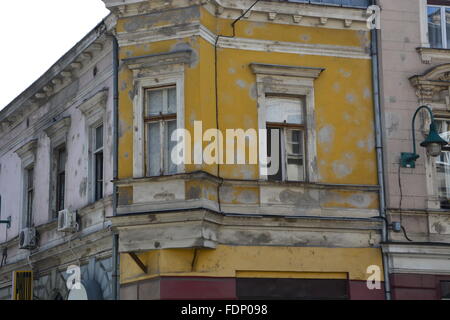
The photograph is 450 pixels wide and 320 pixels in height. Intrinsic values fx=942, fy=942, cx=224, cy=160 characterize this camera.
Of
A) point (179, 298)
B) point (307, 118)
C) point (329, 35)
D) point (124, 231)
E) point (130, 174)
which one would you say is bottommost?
point (179, 298)

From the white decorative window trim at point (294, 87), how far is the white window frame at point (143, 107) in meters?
1.51

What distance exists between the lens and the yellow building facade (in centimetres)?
1675

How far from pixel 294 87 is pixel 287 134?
91cm

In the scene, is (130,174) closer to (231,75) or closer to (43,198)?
(231,75)

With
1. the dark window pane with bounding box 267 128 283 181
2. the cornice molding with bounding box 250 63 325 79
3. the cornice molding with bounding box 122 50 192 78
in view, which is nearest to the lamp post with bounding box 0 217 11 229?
the cornice molding with bounding box 122 50 192 78

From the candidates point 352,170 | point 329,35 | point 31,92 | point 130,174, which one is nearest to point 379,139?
point 352,170

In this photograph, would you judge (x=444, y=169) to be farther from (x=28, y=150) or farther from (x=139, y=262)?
(x=28, y=150)

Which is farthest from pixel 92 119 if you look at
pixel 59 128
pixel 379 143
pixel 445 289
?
pixel 445 289

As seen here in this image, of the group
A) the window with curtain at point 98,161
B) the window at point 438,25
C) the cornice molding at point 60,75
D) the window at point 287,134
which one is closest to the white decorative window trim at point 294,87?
the window at point 287,134

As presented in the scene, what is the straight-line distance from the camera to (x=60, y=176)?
21516 millimetres

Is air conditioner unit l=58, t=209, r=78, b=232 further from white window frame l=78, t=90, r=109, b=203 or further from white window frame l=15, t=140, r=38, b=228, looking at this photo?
white window frame l=15, t=140, r=38, b=228

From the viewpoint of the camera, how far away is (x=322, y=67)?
60.1ft

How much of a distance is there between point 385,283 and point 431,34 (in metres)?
5.31

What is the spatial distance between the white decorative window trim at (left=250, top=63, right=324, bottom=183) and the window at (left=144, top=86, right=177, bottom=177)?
166cm
